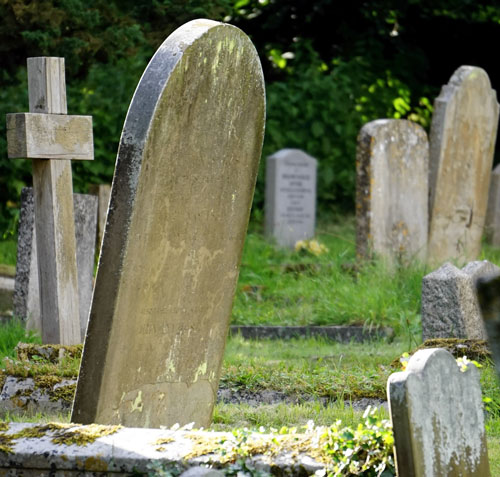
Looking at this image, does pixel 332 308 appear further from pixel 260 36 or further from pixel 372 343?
pixel 260 36

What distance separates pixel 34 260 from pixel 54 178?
1812mm

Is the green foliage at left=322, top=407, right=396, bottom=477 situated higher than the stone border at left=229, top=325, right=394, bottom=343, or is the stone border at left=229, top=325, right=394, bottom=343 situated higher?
the green foliage at left=322, top=407, right=396, bottom=477

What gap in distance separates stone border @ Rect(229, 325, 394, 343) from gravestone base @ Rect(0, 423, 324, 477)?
4429mm

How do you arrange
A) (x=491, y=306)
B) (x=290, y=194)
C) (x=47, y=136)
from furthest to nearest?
(x=290, y=194) → (x=47, y=136) → (x=491, y=306)


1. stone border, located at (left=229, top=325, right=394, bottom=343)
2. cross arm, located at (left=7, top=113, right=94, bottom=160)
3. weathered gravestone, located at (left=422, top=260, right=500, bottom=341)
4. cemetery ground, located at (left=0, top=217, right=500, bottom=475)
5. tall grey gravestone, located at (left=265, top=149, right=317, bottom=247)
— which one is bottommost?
stone border, located at (left=229, top=325, right=394, bottom=343)

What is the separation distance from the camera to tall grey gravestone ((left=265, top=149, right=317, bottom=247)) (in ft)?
43.7

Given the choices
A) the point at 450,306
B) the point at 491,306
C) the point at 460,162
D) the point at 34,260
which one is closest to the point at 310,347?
the point at 450,306

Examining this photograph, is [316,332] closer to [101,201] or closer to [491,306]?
[101,201]

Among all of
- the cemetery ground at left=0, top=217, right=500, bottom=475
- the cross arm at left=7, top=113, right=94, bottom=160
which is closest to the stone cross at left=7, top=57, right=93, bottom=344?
the cross arm at left=7, top=113, right=94, bottom=160

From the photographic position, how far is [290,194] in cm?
1343

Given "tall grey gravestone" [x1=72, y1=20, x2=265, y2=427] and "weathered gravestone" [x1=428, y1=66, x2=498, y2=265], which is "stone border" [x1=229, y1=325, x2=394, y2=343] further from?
"tall grey gravestone" [x1=72, y1=20, x2=265, y2=427]

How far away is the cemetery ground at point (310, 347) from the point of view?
4836 mm

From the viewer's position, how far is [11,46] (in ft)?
39.1

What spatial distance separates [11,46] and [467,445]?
32.4 ft
